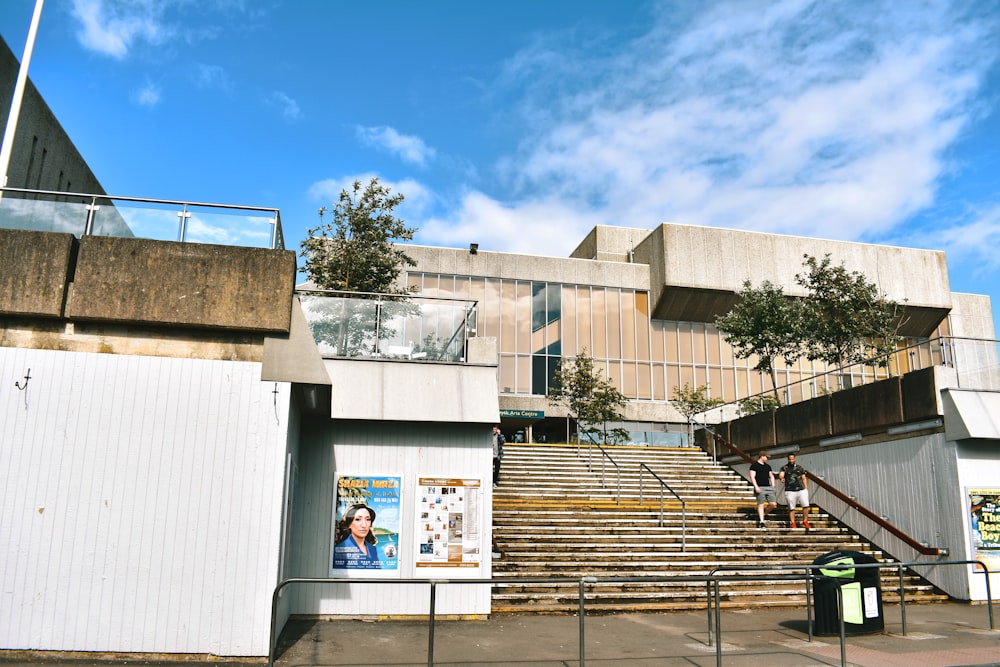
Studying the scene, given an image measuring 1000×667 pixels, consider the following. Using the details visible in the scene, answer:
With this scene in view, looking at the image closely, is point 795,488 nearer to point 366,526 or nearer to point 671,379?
point 366,526

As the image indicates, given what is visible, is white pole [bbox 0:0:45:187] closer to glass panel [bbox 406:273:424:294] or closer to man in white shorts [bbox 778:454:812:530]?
man in white shorts [bbox 778:454:812:530]

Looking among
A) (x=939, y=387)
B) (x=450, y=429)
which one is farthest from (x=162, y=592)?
(x=939, y=387)

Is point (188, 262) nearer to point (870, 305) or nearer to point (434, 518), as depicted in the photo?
point (434, 518)

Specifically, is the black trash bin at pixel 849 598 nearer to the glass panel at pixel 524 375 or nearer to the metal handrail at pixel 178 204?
the metal handrail at pixel 178 204

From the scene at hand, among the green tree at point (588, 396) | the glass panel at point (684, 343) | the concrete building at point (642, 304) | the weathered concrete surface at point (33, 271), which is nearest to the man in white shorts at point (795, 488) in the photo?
the weathered concrete surface at point (33, 271)

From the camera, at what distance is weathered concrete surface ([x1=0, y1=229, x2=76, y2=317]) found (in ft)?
30.6

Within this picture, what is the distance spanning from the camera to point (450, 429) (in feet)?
40.4

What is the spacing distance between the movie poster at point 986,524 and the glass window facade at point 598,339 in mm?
27527

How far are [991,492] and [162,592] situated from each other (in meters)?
14.7

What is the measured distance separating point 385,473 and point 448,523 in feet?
4.27

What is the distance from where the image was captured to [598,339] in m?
44.2

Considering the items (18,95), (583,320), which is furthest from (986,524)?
(583,320)

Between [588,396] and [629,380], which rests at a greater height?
[629,380]

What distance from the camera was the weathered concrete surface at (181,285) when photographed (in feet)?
31.2
